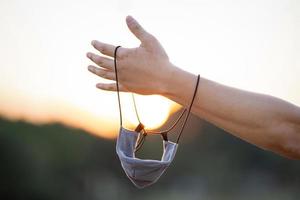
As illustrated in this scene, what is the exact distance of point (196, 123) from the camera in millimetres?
29766

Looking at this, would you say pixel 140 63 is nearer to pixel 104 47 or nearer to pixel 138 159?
pixel 104 47

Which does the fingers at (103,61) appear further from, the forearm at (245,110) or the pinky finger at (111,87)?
the forearm at (245,110)

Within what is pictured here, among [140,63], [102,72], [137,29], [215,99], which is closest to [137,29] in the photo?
[137,29]

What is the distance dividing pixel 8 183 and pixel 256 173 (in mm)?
13310

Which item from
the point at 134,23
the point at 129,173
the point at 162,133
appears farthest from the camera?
the point at 162,133

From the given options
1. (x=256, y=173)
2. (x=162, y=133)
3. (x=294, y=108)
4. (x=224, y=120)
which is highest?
(x=294, y=108)

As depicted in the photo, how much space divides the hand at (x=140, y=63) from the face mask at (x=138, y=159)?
0.12 feet

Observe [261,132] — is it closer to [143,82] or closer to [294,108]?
[294,108]

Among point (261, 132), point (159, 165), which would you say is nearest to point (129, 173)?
point (159, 165)

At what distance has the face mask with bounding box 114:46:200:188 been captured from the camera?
1938mm

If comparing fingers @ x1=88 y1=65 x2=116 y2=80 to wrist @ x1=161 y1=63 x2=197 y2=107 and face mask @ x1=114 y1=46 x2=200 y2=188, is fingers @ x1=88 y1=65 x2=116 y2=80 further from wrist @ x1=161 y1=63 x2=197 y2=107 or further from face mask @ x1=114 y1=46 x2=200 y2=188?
wrist @ x1=161 y1=63 x2=197 y2=107

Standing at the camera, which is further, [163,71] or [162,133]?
[162,133]

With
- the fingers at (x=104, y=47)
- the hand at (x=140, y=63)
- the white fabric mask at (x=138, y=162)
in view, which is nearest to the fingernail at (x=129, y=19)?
the hand at (x=140, y=63)

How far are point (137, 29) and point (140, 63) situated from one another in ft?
0.39
